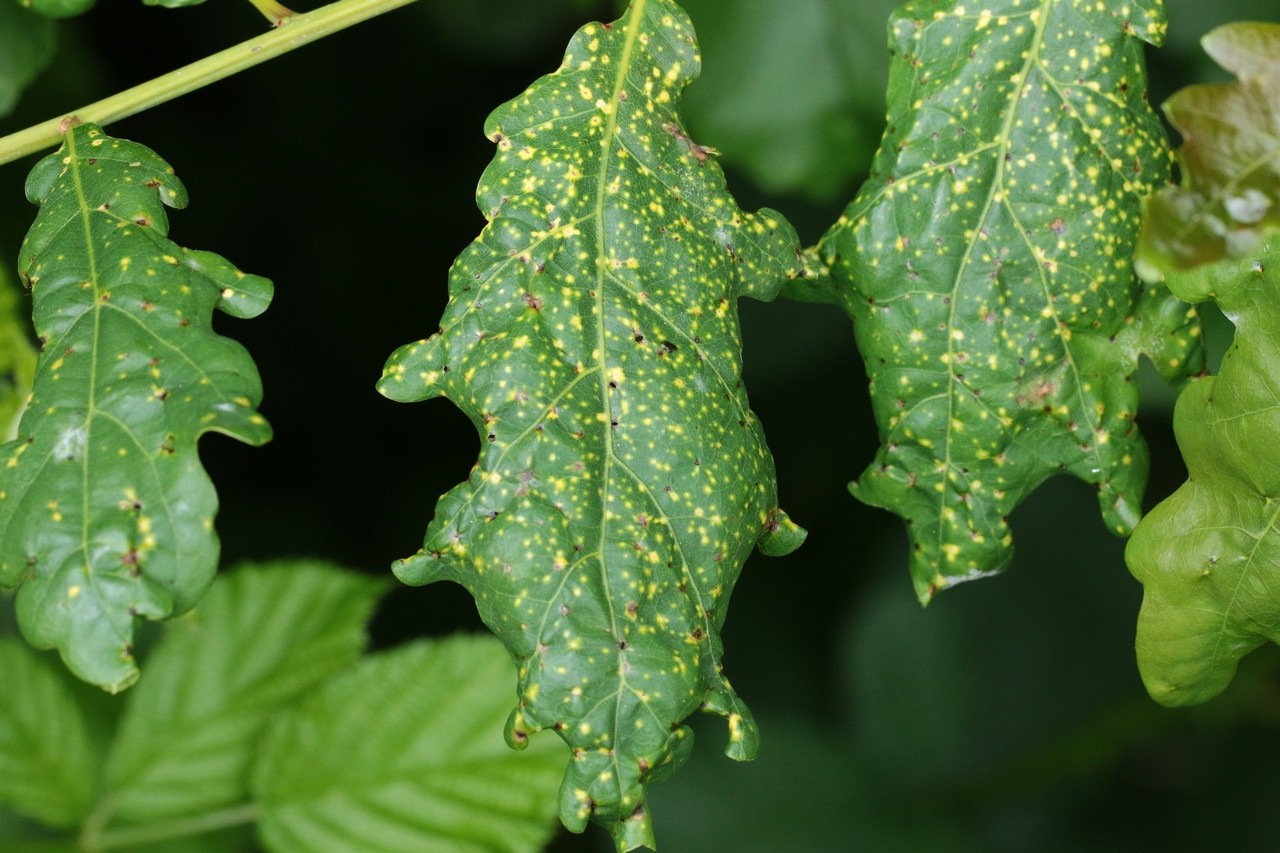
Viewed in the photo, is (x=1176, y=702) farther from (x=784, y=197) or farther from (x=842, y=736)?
(x=842, y=736)

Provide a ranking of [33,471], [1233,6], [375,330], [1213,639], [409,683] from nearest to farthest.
Answer: 1. [33,471]
2. [1213,639]
3. [409,683]
4. [1233,6]
5. [375,330]

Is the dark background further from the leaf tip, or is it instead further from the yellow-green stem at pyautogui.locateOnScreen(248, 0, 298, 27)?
the leaf tip

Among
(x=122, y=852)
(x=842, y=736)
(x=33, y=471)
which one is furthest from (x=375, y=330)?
(x=33, y=471)

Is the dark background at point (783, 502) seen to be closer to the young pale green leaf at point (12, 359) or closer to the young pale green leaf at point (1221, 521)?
the young pale green leaf at point (12, 359)

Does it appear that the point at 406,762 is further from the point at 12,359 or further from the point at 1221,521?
the point at 1221,521

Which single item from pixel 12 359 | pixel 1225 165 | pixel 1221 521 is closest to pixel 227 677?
pixel 12 359
